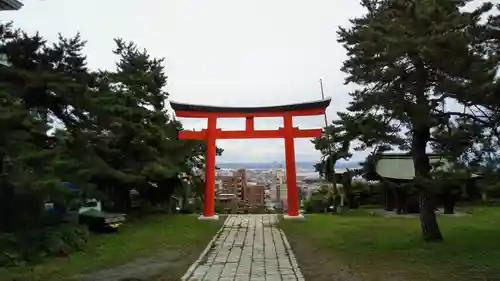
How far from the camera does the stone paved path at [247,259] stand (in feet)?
22.3

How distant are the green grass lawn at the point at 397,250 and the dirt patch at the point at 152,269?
2.03 metres

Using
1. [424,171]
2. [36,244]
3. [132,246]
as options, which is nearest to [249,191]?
[132,246]

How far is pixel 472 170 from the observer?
297 inches

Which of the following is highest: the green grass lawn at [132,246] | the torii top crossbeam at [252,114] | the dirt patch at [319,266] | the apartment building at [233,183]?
the torii top crossbeam at [252,114]

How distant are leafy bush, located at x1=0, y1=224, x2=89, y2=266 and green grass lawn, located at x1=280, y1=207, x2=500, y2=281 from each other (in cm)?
429

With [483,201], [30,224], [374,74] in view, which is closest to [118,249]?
[30,224]

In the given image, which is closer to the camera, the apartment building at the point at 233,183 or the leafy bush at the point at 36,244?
the leafy bush at the point at 36,244

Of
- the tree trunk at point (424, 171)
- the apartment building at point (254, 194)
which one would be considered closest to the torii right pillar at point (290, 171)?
the tree trunk at point (424, 171)

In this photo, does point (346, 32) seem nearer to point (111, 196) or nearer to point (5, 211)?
point (5, 211)

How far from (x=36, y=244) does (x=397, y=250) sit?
6.47 meters

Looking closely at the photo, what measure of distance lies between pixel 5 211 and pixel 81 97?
2.83 meters

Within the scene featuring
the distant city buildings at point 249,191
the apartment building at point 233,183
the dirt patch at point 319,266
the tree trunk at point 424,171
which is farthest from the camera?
the apartment building at point 233,183

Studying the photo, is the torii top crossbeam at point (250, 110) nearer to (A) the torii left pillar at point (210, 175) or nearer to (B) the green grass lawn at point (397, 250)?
(A) the torii left pillar at point (210, 175)

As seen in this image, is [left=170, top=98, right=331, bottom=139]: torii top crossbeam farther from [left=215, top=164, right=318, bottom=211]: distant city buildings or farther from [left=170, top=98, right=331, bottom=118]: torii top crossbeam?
[left=215, top=164, right=318, bottom=211]: distant city buildings
